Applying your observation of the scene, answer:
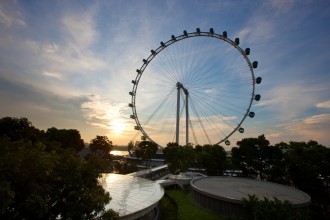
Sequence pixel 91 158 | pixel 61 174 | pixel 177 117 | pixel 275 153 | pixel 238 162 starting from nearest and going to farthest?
pixel 61 174 → pixel 91 158 → pixel 275 153 → pixel 238 162 → pixel 177 117

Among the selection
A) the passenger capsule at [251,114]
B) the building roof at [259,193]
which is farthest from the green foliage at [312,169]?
the passenger capsule at [251,114]

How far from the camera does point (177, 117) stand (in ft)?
212

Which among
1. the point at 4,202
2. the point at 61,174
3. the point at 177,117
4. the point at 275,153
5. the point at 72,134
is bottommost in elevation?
the point at 4,202

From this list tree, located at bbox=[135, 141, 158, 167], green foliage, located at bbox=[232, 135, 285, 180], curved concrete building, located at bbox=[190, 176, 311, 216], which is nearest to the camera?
curved concrete building, located at bbox=[190, 176, 311, 216]

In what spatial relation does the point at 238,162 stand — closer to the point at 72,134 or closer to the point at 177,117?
the point at 177,117

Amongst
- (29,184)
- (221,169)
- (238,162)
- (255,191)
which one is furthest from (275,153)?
(29,184)

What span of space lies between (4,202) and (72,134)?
47.8 m

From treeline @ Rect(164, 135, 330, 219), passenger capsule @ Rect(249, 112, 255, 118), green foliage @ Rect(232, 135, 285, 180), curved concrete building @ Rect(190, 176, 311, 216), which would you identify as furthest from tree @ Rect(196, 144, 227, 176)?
curved concrete building @ Rect(190, 176, 311, 216)

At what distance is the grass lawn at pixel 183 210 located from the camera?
26.7 m

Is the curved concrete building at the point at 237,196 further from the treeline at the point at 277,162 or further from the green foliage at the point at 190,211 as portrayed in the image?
the treeline at the point at 277,162

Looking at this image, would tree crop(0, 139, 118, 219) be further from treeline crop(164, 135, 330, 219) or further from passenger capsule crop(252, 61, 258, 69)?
passenger capsule crop(252, 61, 258, 69)

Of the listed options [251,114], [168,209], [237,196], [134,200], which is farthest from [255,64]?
[134,200]

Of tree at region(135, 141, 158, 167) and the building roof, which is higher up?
tree at region(135, 141, 158, 167)

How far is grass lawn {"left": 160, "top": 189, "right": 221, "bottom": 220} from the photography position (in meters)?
26.7
